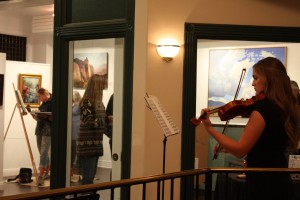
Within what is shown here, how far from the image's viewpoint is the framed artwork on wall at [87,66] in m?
4.47

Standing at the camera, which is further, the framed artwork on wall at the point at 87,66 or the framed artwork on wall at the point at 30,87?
the framed artwork on wall at the point at 30,87

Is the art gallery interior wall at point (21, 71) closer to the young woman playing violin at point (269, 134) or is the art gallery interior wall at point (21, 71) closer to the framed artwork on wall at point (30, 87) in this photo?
the framed artwork on wall at point (30, 87)

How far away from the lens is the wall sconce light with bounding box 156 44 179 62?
4.09 meters

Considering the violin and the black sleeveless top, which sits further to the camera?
the violin

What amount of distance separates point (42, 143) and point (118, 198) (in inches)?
144

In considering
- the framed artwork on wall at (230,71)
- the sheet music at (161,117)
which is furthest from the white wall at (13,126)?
the sheet music at (161,117)

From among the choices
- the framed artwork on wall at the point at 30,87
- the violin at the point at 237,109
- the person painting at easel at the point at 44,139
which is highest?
the framed artwork on wall at the point at 30,87

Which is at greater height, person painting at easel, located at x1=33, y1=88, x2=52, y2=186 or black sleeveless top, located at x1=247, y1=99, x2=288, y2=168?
black sleeveless top, located at x1=247, y1=99, x2=288, y2=168

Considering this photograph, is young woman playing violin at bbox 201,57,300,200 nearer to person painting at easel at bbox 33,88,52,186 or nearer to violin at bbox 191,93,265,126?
violin at bbox 191,93,265,126

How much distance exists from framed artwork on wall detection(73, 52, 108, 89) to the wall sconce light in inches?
24.3

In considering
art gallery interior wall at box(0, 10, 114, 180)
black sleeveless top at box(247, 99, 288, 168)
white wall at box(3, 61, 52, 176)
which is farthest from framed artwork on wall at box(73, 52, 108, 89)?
white wall at box(3, 61, 52, 176)

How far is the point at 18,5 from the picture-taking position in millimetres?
5719

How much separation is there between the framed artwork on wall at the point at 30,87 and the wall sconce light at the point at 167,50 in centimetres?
520

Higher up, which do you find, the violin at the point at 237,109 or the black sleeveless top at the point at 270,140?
the violin at the point at 237,109
